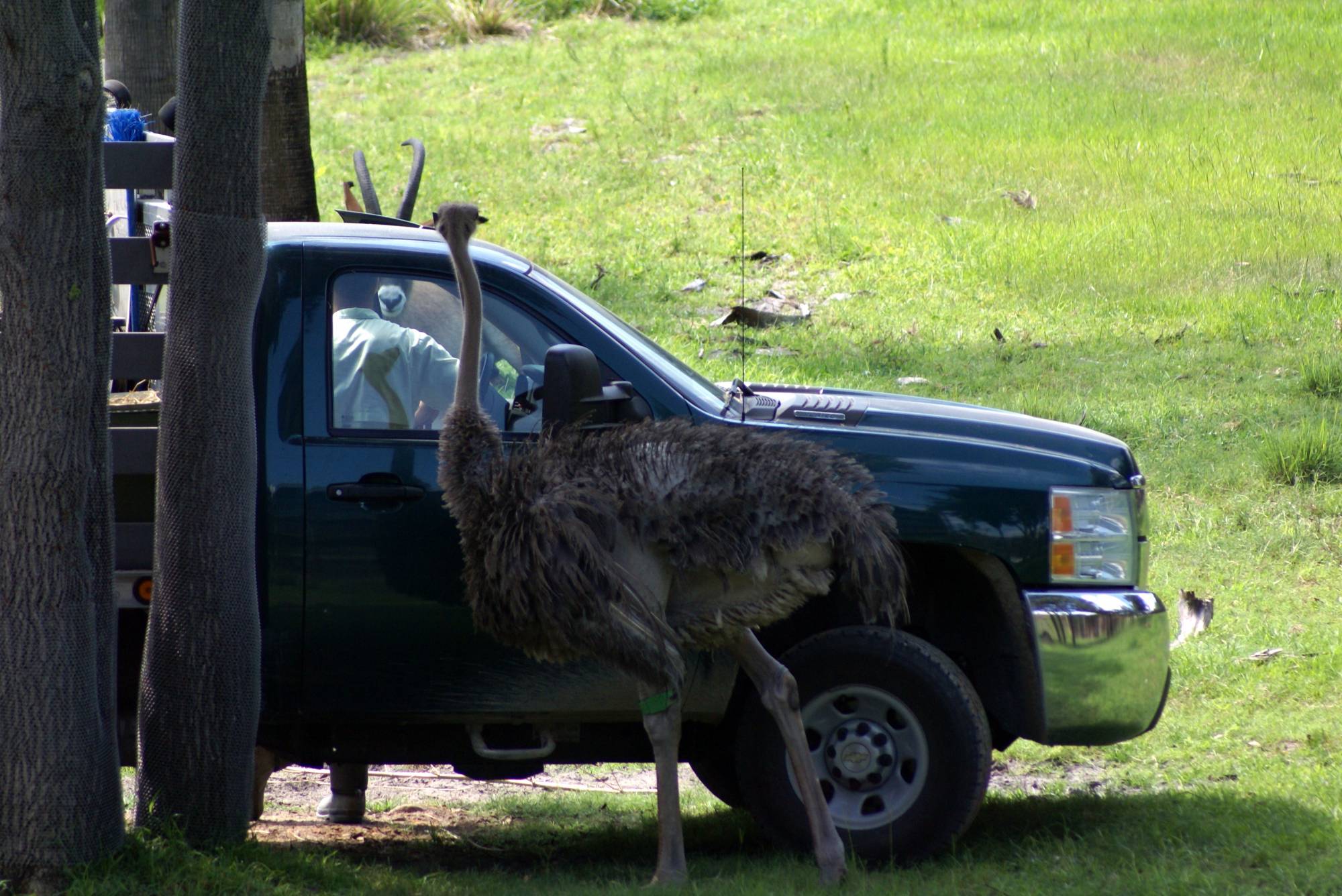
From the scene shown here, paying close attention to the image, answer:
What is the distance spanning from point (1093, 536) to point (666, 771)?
157 centimetres

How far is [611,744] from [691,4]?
20790mm

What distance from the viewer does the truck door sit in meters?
4.78

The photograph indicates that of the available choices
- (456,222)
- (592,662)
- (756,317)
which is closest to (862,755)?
(592,662)

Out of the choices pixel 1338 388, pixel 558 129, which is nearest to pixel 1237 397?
pixel 1338 388

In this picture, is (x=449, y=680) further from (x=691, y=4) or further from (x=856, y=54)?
(x=691, y=4)

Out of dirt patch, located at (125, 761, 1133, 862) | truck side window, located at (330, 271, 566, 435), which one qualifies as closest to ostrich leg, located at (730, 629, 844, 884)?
truck side window, located at (330, 271, 566, 435)

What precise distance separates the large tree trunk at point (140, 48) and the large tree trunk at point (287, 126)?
74 cm

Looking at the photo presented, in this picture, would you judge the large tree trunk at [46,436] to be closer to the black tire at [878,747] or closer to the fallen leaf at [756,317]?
the black tire at [878,747]

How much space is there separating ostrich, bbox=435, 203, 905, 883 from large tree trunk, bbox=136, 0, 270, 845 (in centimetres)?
60

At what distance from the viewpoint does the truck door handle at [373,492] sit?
4750mm

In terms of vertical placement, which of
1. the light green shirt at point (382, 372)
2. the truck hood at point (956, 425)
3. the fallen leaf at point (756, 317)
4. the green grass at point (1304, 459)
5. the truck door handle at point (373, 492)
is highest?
the fallen leaf at point (756, 317)

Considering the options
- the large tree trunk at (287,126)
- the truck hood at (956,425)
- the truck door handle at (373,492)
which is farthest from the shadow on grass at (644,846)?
the large tree trunk at (287,126)

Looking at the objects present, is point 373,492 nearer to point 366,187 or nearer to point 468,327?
point 468,327

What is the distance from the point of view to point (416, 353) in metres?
4.99
